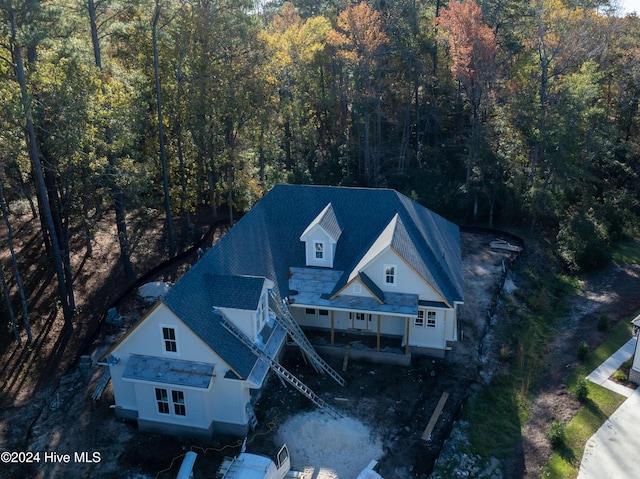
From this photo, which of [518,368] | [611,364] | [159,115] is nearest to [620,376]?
[611,364]

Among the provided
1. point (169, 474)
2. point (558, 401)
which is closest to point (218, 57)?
point (169, 474)

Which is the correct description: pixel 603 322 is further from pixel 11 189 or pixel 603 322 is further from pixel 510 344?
pixel 11 189

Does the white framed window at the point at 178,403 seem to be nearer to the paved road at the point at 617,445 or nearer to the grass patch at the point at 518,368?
the grass patch at the point at 518,368

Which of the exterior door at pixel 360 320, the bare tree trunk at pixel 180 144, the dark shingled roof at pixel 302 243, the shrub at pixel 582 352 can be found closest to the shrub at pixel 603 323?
the shrub at pixel 582 352

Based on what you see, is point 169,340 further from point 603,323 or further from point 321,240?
point 603,323

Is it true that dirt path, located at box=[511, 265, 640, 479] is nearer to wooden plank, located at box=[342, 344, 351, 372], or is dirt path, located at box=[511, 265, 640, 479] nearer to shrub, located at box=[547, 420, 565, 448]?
shrub, located at box=[547, 420, 565, 448]
